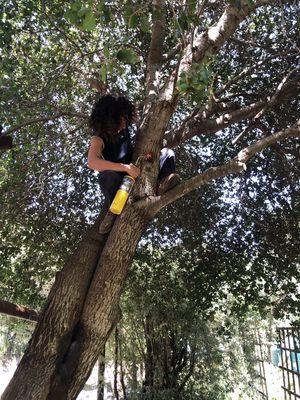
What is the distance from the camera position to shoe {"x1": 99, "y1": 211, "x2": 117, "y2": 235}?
10.7 feet

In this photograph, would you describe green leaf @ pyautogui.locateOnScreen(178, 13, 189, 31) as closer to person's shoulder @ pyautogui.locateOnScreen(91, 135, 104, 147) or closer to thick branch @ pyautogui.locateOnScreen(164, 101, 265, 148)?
person's shoulder @ pyautogui.locateOnScreen(91, 135, 104, 147)

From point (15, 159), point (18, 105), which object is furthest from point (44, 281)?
point (18, 105)

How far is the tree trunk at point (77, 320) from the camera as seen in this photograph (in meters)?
2.75

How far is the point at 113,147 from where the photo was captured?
3.60 m

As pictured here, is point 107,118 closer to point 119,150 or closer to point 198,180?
point 119,150

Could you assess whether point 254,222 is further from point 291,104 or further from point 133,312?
point 133,312

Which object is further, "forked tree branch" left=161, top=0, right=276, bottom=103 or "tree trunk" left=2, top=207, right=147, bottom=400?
"forked tree branch" left=161, top=0, right=276, bottom=103

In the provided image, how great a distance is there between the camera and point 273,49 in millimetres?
5605

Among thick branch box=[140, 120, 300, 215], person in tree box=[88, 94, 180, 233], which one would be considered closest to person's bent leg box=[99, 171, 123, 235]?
person in tree box=[88, 94, 180, 233]

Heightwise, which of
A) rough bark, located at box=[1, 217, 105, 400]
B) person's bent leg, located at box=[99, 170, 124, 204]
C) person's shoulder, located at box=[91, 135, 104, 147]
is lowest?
rough bark, located at box=[1, 217, 105, 400]

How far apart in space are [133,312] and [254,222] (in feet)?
11.4

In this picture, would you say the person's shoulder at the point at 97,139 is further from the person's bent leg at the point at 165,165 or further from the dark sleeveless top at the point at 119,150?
the person's bent leg at the point at 165,165

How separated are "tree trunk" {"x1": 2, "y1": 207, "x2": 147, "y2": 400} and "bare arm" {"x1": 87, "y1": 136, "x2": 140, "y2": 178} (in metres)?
0.29

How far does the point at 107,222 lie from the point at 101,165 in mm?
419
